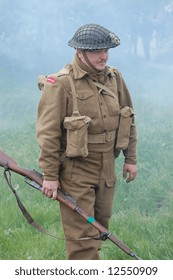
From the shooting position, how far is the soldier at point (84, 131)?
12.7 feet

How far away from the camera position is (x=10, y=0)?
711 cm

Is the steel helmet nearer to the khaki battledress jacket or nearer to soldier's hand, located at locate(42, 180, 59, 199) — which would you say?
the khaki battledress jacket

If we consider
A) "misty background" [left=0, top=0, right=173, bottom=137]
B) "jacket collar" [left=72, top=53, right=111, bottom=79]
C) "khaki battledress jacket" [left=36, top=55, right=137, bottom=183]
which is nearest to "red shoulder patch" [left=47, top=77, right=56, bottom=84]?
"khaki battledress jacket" [left=36, top=55, right=137, bottom=183]

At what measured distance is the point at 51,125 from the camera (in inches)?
152

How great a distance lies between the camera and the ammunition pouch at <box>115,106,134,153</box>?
412 cm

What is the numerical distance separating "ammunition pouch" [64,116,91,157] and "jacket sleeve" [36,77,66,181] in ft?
0.21

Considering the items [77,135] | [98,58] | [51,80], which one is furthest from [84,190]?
[98,58]

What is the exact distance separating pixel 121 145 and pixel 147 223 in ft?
4.20

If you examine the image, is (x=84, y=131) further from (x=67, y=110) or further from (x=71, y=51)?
(x=71, y=51)

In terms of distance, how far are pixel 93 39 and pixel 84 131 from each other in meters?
0.58

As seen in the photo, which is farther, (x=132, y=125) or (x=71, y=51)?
(x=71, y=51)
